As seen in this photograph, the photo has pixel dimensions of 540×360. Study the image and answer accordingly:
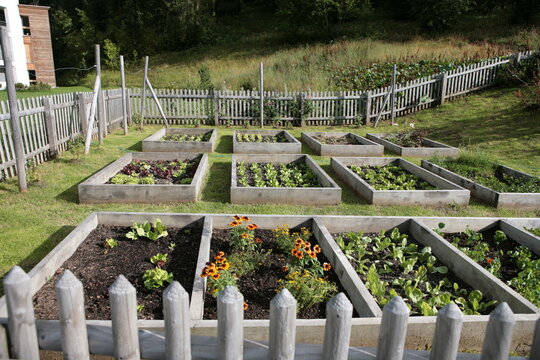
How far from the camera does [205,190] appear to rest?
6.72 m

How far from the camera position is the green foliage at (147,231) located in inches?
167

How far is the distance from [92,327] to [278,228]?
116 inches

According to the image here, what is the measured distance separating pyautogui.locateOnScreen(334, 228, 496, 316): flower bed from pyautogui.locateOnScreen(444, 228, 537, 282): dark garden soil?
54 cm

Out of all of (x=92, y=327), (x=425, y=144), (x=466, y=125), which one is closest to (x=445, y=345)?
(x=92, y=327)

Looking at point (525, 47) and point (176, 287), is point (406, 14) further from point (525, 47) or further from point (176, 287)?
point (176, 287)

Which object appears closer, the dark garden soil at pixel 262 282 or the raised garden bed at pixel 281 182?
the dark garden soil at pixel 262 282

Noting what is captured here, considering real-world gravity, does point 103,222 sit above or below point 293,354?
below

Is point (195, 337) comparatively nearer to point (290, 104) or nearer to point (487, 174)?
point (487, 174)

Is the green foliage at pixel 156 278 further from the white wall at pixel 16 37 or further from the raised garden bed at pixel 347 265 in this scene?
the white wall at pixel 16 37

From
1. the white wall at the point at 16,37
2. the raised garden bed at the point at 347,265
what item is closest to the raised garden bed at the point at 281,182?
the raised garden bed at the point at 347,265

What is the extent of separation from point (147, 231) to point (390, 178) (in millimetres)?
5128

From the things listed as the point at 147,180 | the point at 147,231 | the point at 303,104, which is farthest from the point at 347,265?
the point at 303,104

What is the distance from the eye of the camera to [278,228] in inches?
176

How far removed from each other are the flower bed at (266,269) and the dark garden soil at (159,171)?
117 inches
